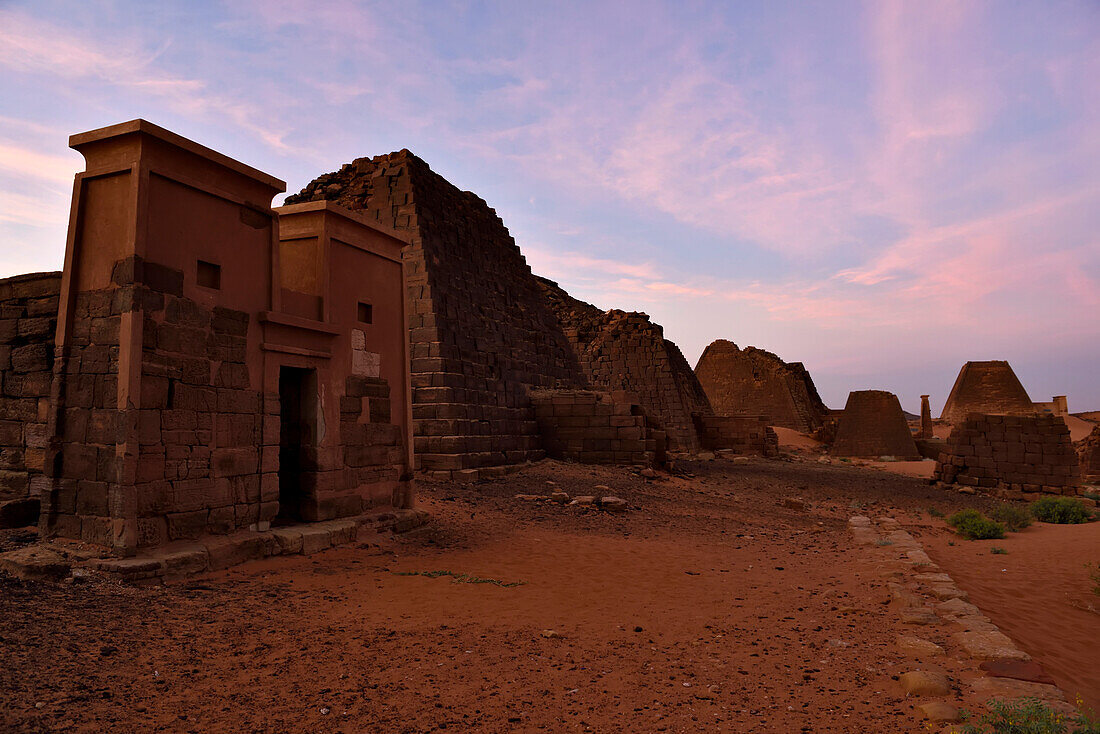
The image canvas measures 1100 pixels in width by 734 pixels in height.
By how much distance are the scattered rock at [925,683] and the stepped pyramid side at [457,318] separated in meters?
9.62

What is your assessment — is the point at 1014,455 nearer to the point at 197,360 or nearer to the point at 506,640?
the point at 506,640

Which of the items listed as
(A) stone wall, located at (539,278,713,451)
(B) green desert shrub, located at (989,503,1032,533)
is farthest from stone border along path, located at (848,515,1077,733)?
(A) stone wall, located at (539,278,713,451)

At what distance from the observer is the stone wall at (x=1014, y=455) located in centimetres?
1481

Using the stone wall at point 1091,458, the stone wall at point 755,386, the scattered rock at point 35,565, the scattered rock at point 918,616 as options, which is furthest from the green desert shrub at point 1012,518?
the stone wall at point 755,386

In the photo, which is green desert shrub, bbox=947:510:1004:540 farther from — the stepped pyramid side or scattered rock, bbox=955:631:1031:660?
the stepped pyramid side

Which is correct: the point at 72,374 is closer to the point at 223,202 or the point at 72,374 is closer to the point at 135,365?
the point at 135,365

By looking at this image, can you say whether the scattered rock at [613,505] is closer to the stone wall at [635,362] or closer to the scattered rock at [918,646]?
the scattered rock at [918,646]

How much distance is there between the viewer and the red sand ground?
424cm

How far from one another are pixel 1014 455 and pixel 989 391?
22.0m

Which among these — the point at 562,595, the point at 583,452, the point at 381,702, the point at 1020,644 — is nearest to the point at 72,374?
the point at 381,702

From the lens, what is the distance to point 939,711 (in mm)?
3172

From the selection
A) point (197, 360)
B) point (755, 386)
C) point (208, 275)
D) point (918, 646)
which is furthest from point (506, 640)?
point (755, 386)

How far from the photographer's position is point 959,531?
973 centimetres

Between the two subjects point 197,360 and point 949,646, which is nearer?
point 949,646
